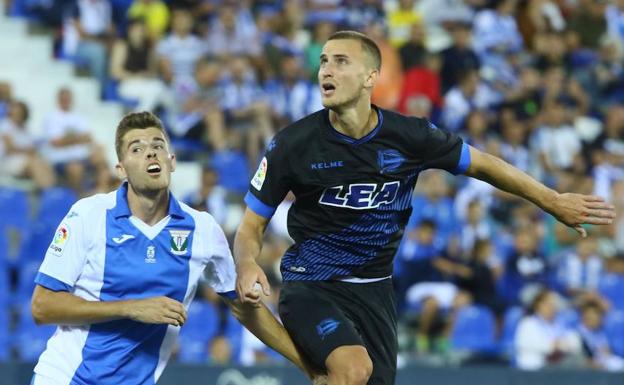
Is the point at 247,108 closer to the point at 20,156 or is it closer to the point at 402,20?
the point at 20,156

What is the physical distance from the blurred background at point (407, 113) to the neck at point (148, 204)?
14.1ft

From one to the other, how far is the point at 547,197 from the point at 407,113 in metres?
7.63

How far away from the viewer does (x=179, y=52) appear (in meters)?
14.0

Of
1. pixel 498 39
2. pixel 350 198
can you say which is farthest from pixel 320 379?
pixel 498 39

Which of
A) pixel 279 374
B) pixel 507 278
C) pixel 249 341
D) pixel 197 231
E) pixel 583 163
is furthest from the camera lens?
pixel 583 163

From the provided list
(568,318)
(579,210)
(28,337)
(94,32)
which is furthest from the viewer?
(94,32)

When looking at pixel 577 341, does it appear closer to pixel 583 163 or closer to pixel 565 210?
pixel 583 163

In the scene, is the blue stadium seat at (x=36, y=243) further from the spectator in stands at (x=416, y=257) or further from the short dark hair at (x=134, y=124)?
the short dark hair at (x=134, y=124)

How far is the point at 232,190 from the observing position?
12.9 metres

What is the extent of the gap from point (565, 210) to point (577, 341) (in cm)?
579

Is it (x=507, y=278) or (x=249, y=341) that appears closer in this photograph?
(x=249, y=341)

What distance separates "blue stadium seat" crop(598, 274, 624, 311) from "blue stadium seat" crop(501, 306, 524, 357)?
1.00 meters

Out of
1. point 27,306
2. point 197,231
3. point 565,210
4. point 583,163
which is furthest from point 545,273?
point 197,231

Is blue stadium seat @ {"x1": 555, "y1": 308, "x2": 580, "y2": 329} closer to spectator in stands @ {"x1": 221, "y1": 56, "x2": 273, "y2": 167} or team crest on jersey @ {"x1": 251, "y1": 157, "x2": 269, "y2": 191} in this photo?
spectator in stands @ {"x1": 221, "y1": 56, "x2": 273, "y2": 167}
